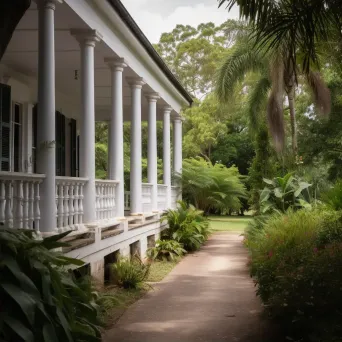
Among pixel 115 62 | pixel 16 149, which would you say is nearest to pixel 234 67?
pixel 115 62

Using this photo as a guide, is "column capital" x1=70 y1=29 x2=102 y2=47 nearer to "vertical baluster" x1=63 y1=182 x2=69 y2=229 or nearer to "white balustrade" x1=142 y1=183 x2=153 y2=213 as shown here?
"vertical baluster" x1=63 y1=182 x2=69 y2=229

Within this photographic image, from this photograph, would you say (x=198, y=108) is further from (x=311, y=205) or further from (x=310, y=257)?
(x=310, y=257)

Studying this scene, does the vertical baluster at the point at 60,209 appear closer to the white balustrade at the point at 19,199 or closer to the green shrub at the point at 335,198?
the white balustrade at the point at 19,199

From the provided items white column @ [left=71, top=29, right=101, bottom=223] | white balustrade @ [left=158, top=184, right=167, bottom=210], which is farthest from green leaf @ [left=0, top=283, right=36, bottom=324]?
white balustrade @ [left=158, top=184, right=167, bottom=210]

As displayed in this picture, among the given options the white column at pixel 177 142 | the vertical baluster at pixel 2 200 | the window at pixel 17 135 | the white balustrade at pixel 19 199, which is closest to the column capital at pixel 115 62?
the window at pixel 17 135

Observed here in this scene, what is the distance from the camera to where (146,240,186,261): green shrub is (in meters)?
15.2

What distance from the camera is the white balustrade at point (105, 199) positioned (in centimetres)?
1057

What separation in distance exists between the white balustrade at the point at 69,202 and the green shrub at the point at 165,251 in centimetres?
577

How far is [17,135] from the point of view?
13625 millimetres

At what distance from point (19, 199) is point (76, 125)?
10.8 m

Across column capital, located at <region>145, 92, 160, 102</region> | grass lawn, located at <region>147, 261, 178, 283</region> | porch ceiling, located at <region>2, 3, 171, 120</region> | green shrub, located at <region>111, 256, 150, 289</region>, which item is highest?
porch ceiling, located at <region>2, 3, 171, 120</region>

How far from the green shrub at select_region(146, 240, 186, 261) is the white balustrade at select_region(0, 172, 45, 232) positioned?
762 cm

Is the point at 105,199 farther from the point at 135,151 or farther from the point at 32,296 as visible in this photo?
the point at 32,296

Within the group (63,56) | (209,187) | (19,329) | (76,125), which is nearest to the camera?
(19,329)
